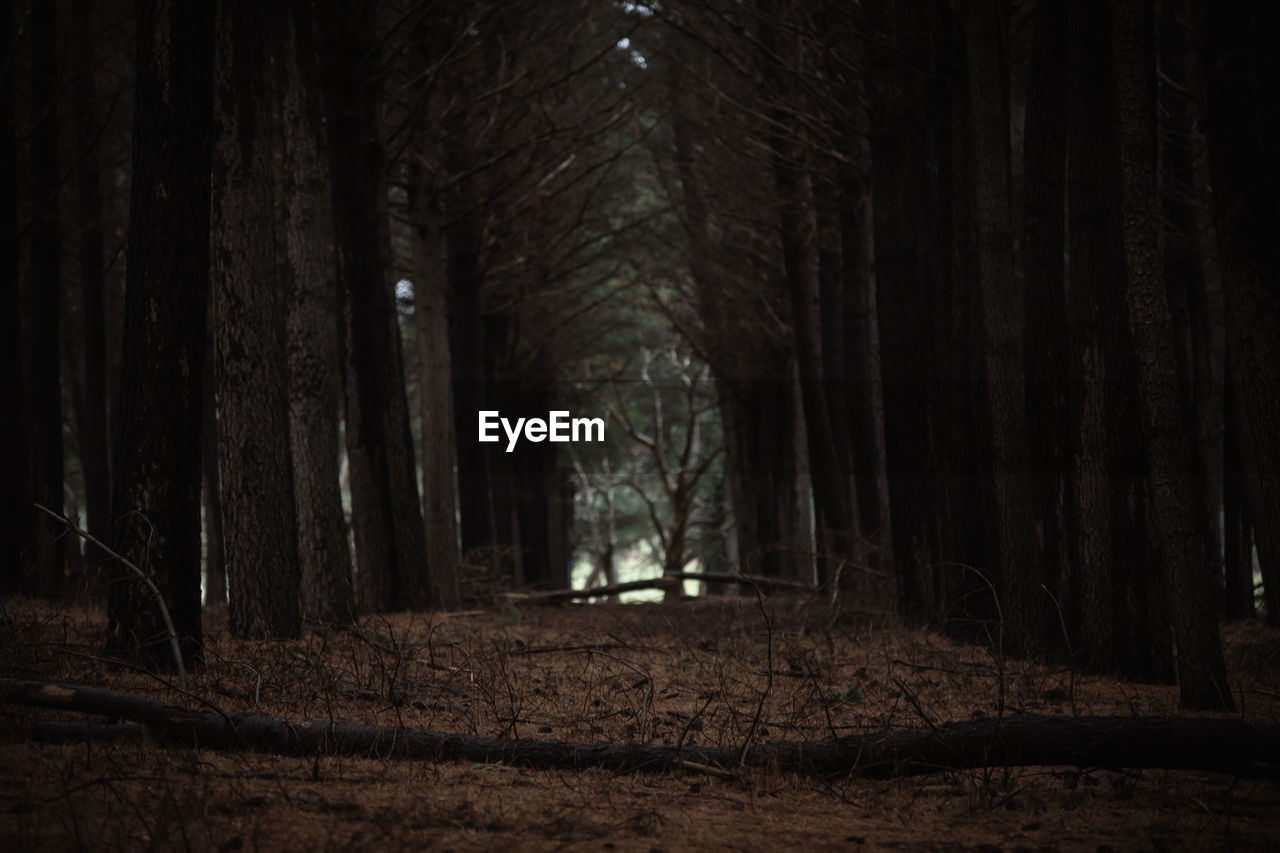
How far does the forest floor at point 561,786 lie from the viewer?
3707 millimetres

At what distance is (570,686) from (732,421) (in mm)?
19105

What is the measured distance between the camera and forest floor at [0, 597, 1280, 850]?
3707mm

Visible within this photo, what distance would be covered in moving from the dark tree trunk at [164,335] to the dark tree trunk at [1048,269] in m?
6.25

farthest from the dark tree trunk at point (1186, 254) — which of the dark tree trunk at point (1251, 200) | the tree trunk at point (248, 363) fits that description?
the tree trunk at point (248, 363)

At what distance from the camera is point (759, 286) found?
21109 millimetres

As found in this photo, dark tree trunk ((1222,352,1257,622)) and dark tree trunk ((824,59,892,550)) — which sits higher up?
dark tree trunk ((824,59,892,550))

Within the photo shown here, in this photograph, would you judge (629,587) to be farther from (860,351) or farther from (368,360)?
(368,360)

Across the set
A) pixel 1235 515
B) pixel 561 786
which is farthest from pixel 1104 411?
pixel 1235 515

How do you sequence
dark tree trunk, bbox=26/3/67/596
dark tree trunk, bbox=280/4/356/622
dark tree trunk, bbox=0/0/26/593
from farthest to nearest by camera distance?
dark tree trunk, bbox=26/3/67/596
dark tree trunk, bbox=0/0/26/593
dark tree trunk, bbox=280/4/356/622

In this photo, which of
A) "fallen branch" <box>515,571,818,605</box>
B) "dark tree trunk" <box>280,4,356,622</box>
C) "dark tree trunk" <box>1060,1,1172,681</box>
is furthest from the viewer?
"fallen branch" <box>515,571,818,605</box>

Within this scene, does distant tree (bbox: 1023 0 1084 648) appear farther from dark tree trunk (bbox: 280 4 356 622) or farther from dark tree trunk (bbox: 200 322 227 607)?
dark tree trunk (bbox: 200 322 227 607)

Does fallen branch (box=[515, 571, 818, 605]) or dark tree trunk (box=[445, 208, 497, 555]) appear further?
dark tree trunk (box=[445, 208, 497, 555])

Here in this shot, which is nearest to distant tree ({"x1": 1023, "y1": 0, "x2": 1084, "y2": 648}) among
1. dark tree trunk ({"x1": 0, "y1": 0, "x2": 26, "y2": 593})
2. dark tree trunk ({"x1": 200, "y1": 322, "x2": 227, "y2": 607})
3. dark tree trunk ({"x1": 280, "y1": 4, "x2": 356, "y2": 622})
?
dark tree trunk ({"x1": 280, "y1": 4, "x2": 356, "y2": 622})

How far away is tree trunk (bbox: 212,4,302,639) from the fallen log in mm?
3805
